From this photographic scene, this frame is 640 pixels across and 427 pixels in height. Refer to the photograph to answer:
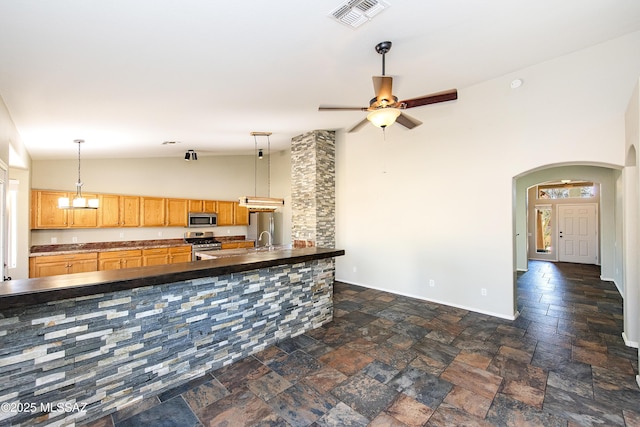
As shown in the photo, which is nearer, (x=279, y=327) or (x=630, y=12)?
(x=630, y=12)

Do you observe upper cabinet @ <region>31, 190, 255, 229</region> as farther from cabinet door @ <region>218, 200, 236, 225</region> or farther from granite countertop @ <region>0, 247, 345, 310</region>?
granite countertop @ <region>0, 247, 345, 310</region>

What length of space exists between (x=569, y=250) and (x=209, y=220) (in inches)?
439

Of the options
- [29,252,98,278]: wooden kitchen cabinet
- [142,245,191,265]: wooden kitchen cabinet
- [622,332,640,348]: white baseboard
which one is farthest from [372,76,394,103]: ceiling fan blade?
[29,252,98,278]: wooden kitchen cabinet

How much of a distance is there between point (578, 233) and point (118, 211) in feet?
42.5

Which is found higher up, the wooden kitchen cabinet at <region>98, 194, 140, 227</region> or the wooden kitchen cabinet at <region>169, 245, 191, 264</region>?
the wooden kitchen cabinet at <region>98, 194, 140, 227</region>

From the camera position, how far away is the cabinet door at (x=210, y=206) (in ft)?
24.5

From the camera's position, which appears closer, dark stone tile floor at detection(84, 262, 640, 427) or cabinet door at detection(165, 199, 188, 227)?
dark stone tile floor at detection(84, 262, 640, 427)

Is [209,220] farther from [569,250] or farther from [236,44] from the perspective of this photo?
[569,250]

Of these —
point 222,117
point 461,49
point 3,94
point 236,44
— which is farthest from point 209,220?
point 461,49

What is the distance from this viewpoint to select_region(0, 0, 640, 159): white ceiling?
2061 mm

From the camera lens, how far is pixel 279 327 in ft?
10.7

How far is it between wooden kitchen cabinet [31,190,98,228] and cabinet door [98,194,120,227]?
4.0 inches

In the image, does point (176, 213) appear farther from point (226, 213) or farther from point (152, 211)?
point (226, 213)

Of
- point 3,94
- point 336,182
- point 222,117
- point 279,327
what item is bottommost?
point 279,327
